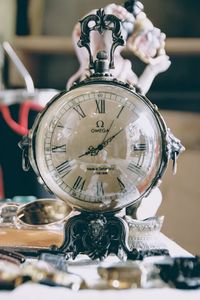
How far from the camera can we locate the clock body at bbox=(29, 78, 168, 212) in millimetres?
953

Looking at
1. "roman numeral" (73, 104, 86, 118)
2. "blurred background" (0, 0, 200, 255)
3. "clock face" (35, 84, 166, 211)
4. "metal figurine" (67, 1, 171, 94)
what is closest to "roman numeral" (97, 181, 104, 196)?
"clock face" (35, 84, 166, 211)

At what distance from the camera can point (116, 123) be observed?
96cm

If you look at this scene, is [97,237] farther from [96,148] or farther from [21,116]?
[21,116]

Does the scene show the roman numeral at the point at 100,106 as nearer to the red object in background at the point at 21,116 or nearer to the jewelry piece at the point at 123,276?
the jewelry piece at the point at 123,276

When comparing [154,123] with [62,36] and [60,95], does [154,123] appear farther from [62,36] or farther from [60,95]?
[62,36]

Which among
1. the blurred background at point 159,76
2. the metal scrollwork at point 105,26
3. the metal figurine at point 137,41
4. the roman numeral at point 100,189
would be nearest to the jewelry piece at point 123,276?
the roman numeral at point 100,189

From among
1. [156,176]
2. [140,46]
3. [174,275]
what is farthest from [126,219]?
[140,46]

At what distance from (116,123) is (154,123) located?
0.06 meters

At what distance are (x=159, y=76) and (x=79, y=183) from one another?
153cm

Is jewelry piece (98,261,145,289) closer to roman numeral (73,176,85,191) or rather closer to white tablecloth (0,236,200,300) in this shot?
white tablecloth (0,236,200,300)

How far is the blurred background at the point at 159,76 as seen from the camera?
2076 mm

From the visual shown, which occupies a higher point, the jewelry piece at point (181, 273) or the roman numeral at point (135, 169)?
the roman numeral at point (135, 169)

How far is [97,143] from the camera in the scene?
952mm

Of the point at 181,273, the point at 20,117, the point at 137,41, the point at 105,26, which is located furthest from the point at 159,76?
the point at 181,273
